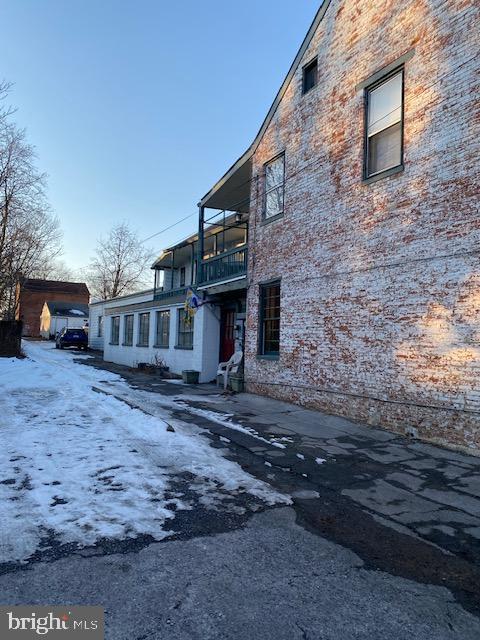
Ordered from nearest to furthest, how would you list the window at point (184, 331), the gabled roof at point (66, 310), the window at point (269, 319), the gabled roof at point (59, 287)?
the window at point (269, 319)
the window at point (184, 331)
the gabled roof at point (66, 310)
the gabled roof at point (59, 287)

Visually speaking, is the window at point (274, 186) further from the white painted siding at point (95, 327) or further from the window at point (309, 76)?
the white painted siding at point (95, 327)

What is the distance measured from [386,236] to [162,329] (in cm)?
1327

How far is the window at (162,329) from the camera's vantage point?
19.5 m

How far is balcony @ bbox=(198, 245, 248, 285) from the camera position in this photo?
46.4 feet

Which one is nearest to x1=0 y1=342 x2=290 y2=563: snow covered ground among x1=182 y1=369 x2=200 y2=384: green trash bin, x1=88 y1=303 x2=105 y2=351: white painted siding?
x1=182 y1=369 x2=200 y2=384: green trash bin

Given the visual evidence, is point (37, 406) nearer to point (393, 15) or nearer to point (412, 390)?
point (412, 390)

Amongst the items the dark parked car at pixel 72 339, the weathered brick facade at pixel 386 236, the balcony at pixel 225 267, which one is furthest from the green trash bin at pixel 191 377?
the dark parked car at pixel 72 339

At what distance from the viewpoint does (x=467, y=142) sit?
7090 millimetres

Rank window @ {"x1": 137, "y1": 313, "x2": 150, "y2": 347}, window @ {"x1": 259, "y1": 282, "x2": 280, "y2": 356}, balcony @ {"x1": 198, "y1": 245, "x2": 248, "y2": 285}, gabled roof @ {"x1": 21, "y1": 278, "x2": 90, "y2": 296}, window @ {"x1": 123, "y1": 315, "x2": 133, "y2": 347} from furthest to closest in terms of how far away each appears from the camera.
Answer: gabled roof @ {"x1": 21, "y1": 278, "x2": 90, "y2": 296}, window @ {"x1": 123, "y1": 315, "x2": 133, "y2": 347}, window @ {"x1": 137, "y1": 313, "x2": 150, "y2": 347}, balcony @ {"x1": 198, "y1": 245, "x2": 248, "y2": 285}, window @ {"x1": 259, "y1": 282, "x2": 280, "y2": 356}

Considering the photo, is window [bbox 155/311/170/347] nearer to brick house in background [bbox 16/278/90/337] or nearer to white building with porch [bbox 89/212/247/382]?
white building with porch [bbox 89/212/247/382]

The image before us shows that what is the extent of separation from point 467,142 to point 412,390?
3972 millimetres

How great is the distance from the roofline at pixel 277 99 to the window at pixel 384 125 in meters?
2.88

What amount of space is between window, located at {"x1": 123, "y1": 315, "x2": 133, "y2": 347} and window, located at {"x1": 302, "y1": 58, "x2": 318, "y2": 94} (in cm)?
1560

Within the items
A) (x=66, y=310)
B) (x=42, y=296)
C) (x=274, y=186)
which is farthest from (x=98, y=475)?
(x=42, y=296)
